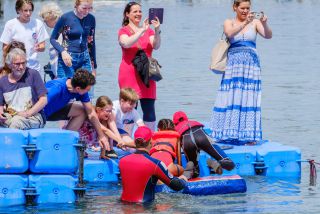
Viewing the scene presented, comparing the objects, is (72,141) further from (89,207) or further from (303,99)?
(303,99)

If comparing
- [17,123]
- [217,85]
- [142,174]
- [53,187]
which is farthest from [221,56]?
[217,85]

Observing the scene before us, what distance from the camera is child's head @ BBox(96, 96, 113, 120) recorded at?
12320 millimetres

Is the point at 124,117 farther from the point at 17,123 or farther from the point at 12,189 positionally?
the point at 12,189

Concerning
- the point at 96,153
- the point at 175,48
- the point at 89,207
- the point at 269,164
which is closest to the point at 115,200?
the point at 89,207

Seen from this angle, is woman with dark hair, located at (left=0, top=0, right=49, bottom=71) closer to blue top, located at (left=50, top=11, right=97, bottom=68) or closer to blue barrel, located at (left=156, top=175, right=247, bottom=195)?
blue top, located at (left=50, top=11, right=97, bottom=68)

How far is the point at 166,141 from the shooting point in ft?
39.5

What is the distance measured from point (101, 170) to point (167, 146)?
843mm

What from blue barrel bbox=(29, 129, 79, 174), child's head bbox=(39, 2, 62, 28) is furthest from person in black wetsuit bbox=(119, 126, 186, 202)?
child's head bbox=(39, 2, 62, 28)

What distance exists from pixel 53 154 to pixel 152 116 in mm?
2533

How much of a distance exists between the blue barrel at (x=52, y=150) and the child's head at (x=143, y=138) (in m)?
0.68

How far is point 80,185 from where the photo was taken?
37.2 feet

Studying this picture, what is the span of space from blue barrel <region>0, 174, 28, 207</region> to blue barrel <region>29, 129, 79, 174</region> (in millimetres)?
168

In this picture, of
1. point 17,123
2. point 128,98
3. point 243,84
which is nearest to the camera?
point 17,123

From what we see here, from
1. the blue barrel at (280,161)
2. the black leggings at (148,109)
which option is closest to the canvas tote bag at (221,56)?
the black leggings at (148,109)
